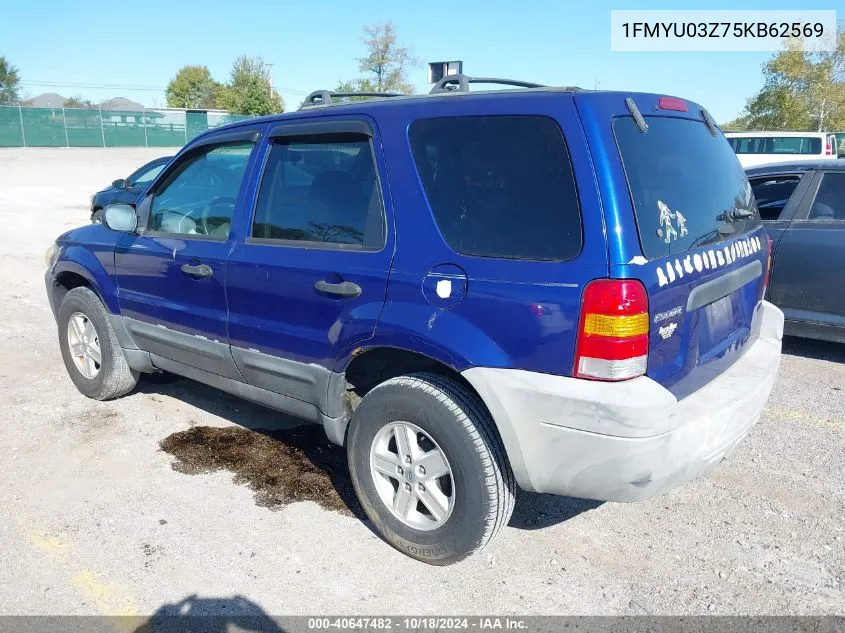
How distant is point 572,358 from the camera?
2.38 meters

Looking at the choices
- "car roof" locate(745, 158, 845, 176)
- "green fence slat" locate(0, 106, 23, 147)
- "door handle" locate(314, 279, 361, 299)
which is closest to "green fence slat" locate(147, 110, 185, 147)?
"green fence slat" locate(0, 106, 23, 147)

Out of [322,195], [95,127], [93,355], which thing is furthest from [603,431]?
[95,127]

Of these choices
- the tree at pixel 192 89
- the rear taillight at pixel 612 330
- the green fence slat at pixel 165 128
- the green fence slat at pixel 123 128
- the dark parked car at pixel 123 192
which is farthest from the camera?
the tree at pixel 192 89

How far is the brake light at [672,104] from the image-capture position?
109 inches

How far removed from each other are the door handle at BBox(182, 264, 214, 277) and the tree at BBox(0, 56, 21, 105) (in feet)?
253

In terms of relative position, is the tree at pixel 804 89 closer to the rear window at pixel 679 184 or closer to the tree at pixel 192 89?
the rear window at pixel 679 184

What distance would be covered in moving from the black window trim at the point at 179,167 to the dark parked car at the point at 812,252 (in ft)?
14.3

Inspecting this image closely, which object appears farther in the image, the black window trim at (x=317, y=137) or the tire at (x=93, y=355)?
the tire at (x=93, y=355)

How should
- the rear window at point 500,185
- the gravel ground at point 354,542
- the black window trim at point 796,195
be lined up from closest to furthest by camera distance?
1. the rear window at point 500,185
2. the gravel ground at point 354,542
3. the black window trim at point 796,195

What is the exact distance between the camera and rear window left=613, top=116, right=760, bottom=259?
246cm

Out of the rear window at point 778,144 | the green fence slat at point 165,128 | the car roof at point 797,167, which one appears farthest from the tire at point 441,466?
the green fence slat at point 165,128

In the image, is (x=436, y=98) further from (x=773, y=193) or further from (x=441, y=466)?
(x=773, y=193)

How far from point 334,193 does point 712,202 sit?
1.69 m

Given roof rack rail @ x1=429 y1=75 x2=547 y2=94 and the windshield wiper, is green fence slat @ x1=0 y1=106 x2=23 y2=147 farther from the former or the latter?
the windshield wiper
